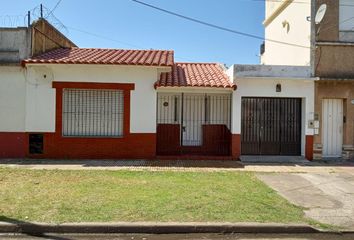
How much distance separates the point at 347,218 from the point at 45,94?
10.2m

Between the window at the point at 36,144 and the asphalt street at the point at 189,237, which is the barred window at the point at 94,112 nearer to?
the window at the point at 36,144

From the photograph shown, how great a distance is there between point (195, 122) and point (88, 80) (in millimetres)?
4630

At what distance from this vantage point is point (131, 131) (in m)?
13.0

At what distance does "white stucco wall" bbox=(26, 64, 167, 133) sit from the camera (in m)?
12.8

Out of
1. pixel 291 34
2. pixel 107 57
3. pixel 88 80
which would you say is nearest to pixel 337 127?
pixel 291 34

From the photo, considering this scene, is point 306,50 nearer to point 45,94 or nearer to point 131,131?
point 131,131

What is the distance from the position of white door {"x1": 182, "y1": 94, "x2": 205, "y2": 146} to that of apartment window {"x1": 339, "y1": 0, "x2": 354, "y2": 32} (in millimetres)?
5849

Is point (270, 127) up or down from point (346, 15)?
down

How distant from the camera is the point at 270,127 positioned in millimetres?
13703

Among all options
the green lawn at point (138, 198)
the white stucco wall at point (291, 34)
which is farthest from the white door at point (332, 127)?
the green lawn at point (138, 198)

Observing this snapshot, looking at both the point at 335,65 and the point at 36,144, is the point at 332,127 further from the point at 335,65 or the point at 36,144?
the point at 36,144

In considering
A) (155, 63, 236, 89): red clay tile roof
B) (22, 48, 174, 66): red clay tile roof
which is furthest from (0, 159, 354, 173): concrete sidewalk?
(22, 48, 174, 66): red clay tile roof

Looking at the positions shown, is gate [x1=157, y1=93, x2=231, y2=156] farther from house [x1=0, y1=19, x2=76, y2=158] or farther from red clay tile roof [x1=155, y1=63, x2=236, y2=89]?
house [x1=0, y1=19, x2=76, y2=158]

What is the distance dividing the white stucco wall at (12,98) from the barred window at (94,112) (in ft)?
4.92
